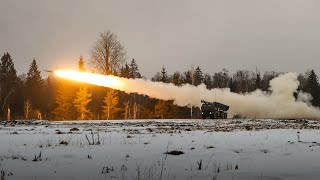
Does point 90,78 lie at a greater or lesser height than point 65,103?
greater

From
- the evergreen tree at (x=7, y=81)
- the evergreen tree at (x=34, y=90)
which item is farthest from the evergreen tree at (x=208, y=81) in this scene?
the evergreen tree at (x=7, y=81)

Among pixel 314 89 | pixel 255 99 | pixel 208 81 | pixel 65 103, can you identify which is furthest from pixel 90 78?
pixel 208 81

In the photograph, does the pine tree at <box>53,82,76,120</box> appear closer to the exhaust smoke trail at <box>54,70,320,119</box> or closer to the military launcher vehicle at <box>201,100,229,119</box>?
the exhaust smoke trail at <box>54,70,320,119</box>

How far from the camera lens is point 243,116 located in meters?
62.8

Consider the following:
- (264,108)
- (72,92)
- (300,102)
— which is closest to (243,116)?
(264,108)

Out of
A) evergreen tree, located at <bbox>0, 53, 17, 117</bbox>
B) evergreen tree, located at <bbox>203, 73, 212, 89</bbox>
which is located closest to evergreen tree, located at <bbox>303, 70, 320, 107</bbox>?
evergreen tree, located at <bbox>203, 73, 212, 89</bbox>

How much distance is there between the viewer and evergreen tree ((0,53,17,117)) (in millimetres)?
81250

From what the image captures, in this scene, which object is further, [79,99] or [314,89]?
[314,89]

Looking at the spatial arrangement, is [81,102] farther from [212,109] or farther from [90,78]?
[90,78]

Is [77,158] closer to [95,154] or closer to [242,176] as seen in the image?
[95,154]

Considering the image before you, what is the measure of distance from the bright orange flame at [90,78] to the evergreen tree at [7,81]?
45.4 m

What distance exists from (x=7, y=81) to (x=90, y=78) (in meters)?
49.0

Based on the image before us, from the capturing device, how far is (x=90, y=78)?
3966 centimetres

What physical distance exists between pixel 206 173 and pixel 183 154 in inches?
118
